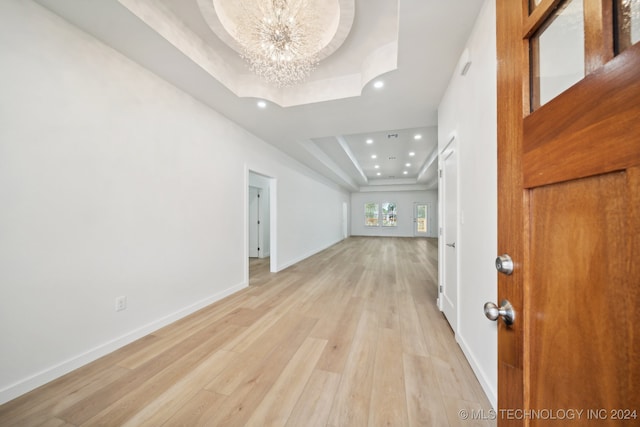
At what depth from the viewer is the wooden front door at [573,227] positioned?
377 millimetres

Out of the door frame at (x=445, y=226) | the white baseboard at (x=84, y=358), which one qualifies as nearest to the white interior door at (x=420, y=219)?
the door frame at (x=445, y=226)

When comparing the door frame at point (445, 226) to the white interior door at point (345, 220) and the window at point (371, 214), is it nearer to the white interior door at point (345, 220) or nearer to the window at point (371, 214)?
the white interior door at point (345, 220)

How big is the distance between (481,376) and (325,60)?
10.3 feet

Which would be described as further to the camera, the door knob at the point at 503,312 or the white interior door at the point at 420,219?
the white interior door at the point at 420,219

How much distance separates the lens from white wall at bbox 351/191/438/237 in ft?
37.1

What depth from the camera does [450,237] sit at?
7.98ft

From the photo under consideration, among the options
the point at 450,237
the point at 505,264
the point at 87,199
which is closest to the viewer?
the point at 505,264

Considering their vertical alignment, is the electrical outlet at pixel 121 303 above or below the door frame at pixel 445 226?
below

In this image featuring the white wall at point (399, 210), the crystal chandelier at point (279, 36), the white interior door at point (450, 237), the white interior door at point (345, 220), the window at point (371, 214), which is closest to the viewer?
the crystal chandelier at point (279, 36)

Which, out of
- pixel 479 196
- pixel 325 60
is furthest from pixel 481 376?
pixel 325 60

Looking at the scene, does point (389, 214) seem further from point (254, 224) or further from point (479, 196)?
point (479, 196)

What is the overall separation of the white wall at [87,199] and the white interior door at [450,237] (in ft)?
9.54

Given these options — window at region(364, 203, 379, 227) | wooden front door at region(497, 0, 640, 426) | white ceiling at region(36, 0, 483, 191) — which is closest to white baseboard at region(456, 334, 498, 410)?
wooden front door at region(497, 0, 640, 426)

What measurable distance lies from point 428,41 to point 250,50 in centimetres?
154
